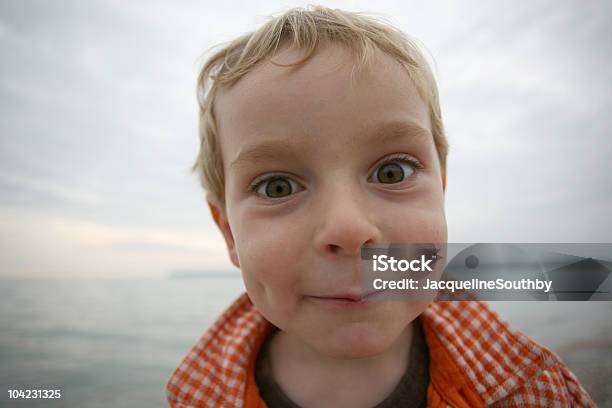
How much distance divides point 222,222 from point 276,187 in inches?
17.1

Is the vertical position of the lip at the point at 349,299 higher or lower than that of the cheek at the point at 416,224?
lower

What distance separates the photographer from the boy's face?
771mm

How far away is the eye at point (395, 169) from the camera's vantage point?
85 cm

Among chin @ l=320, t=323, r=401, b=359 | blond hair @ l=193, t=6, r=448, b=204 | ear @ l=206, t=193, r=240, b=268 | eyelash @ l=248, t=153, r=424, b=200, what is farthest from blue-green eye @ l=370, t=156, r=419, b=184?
ear @ l=206, t=193, r=240, b=268

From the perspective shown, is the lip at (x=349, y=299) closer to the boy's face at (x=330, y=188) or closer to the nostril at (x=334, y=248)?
the boy's face at (x=330, y=188)

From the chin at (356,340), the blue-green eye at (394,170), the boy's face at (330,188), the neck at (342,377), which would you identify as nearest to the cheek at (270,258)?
the boy's face at (330,188)

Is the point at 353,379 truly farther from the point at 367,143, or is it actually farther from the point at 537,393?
the point at 367,143

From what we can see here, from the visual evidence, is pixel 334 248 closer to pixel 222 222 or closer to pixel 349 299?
pixel 349 299

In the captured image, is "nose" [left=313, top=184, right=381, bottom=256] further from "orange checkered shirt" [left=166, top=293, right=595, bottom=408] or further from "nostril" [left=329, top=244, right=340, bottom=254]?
"orange checkered shirt" [left=166, top=293, right=595, bottom=408]

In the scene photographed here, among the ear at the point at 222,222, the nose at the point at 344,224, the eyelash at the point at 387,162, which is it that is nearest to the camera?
the nose at the point at 344,224

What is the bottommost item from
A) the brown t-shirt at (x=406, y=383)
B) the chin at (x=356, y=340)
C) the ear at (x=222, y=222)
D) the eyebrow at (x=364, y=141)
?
the brown t-shirt at (x=406, y=383)

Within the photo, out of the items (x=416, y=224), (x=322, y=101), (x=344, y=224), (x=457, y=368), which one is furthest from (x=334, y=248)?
(x=457, y=368)

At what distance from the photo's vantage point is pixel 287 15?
3.50ft

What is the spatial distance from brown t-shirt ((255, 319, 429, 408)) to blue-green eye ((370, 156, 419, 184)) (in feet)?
2.05
